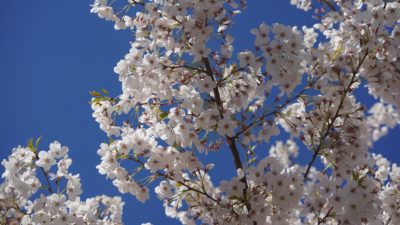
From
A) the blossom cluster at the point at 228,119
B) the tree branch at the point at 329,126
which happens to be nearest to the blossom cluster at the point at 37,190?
the blossom cluster at the point at 228,119

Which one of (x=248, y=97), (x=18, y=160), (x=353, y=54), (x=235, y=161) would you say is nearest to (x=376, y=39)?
(x=353, y=54)

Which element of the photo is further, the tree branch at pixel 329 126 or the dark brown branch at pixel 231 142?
the tree branch at pixel 329 126

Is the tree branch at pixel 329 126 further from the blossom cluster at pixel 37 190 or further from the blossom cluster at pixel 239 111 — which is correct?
the blossom cluster at pixel 37 190

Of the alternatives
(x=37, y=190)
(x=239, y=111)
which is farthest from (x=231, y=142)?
(x=37, y=190)

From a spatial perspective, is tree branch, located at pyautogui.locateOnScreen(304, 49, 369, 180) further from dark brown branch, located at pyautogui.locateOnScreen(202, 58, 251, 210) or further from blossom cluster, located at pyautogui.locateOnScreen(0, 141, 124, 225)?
blossom cluster, located at pyautogui.locateOnScreen(0, 141, 124, 225)

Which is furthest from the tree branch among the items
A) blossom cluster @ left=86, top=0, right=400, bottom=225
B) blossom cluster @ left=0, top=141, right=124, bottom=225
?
blossom cluster @ left=0, top=141, right=124, bottom=225

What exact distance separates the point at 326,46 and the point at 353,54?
0.38 meters

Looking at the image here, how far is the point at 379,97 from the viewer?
6691mm

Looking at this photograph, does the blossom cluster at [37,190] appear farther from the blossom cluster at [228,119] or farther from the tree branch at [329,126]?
the tree branch at [329,126]

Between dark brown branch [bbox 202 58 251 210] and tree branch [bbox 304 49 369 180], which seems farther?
tree branch [bbox 304 49 369 180]

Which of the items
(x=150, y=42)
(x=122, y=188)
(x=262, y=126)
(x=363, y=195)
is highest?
(x=150, y=42)

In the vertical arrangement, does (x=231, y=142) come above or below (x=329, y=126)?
below

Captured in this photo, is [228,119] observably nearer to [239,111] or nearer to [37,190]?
[239,111]

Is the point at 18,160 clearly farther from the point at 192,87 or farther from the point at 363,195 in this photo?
the point at 363,195
